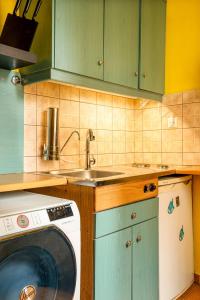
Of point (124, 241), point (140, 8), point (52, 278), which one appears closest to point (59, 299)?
point (52, 278)

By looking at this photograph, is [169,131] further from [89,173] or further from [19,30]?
[19,30]

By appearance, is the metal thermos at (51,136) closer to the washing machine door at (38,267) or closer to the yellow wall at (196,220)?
the washing machine door at (38,267)

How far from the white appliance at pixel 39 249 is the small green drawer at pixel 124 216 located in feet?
0.74

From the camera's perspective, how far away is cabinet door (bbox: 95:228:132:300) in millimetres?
1408

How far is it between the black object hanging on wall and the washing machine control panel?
0.95m

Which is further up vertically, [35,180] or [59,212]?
[35,180]

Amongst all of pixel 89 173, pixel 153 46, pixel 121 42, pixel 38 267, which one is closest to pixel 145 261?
pixel 89 173

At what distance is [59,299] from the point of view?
118 cm

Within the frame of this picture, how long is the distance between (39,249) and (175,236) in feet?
4.06

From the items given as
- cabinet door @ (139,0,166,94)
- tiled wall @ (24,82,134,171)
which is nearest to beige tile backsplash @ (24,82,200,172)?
tiled wall @ (24,82,134,171)

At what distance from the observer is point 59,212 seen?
3.89ft

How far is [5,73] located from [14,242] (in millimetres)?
1101

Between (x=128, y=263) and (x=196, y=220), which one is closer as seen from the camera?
(x=128, y=263)

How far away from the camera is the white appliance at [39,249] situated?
1.00 meters
